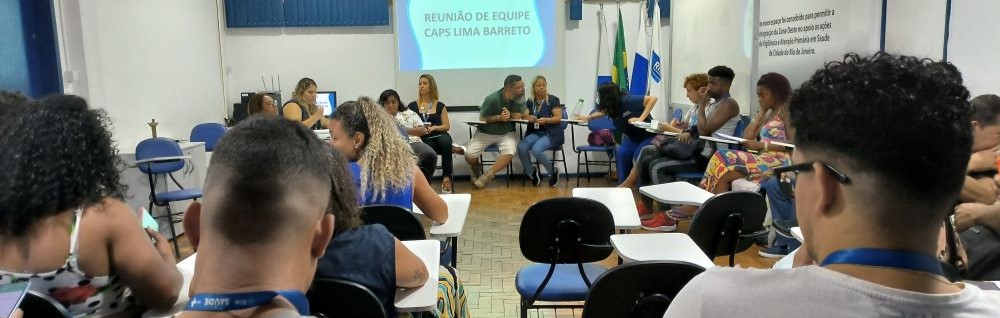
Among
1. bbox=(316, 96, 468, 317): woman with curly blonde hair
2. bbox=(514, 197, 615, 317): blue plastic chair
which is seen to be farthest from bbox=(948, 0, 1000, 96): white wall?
bbox=(316, 96, 468, 317): woman with curly blonde hair

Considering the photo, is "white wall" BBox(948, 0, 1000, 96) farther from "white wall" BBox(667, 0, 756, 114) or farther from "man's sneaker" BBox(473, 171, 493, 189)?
"man's sneaker" BBox(473, 171, 493, 189)

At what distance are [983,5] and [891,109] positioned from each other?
2.89m

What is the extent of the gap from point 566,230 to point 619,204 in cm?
60

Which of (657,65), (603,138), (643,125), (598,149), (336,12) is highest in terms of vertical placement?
(336,12)

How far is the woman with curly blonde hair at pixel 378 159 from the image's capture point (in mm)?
2625

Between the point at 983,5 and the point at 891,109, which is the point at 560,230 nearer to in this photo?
the point at 891,109

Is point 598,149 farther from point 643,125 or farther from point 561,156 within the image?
point 643,125

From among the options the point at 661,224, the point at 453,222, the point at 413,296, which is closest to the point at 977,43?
the point at 661,224

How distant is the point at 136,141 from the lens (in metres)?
5.30

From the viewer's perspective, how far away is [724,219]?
2.63 m

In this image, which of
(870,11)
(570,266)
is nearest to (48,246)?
(570,266)

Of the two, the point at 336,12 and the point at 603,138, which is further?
the point at 336,12

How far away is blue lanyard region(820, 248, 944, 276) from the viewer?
2.53 ft

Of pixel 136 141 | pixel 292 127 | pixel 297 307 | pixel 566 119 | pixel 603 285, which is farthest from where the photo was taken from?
pixel 566 119
